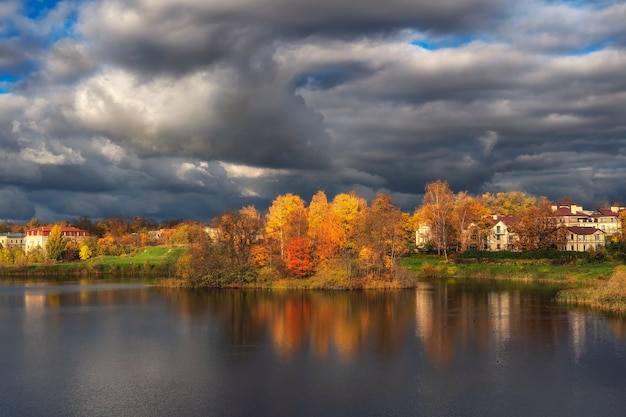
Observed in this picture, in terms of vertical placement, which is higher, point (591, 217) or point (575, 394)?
point (591, 217)

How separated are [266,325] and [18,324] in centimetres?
1987

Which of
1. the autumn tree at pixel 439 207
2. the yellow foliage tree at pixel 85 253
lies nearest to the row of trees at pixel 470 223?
the autumn tree at pixel 439 207

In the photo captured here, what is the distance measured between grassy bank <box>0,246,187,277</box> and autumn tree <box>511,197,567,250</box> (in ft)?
198

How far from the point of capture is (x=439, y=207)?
104812 mm

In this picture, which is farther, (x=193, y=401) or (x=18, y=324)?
(x=18, y=324)

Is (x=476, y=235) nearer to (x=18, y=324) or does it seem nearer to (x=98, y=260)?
(x=98, y=260)

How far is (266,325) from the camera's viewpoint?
44656 mm

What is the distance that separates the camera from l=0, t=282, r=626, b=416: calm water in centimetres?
2452

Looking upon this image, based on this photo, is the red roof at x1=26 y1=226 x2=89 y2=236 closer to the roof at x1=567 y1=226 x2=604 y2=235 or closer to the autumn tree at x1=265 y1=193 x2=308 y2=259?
the autumn tree at x1=265 y1=193 x2=308 y2=259

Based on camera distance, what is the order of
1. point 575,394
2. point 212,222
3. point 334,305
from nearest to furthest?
point 575,394 → point 334,305 → point 212,222

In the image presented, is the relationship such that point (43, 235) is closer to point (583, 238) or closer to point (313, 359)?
point (583, 238)

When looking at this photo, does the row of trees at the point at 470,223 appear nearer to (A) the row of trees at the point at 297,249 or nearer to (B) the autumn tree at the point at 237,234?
(A) the row of trees at the point at 297,249

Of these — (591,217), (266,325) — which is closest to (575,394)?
(266,325)

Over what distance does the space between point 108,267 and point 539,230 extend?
80.1 metres
